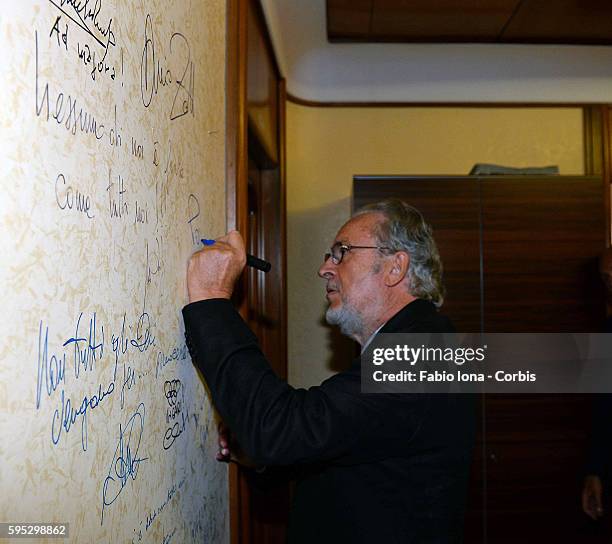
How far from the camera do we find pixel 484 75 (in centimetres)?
322

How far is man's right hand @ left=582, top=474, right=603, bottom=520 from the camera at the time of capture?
227 centimetres

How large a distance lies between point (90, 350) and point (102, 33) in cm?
39

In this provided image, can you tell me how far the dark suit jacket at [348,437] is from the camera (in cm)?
103

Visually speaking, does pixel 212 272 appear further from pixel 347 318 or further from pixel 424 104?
pixel 424 104

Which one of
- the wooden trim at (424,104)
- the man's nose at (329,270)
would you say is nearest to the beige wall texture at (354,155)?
the wooden trim at (424,104)

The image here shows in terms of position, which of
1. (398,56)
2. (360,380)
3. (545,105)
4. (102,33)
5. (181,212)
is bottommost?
(360,380)

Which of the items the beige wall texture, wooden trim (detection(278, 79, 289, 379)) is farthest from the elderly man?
the beige wall texture

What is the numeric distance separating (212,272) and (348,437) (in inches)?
15.5

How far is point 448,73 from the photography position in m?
3.22

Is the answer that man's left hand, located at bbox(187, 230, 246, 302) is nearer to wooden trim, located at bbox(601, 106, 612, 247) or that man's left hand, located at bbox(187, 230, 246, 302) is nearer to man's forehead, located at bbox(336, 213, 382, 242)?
man's forehead, located at bbox(336, 213, 382, 242)

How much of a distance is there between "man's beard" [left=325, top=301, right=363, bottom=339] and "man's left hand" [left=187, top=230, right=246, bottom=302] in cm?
38

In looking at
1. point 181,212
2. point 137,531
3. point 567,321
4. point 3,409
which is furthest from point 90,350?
point 567,321

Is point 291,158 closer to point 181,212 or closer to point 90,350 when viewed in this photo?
point 181,212

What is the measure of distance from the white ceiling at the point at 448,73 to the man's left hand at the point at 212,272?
2.10 metres
